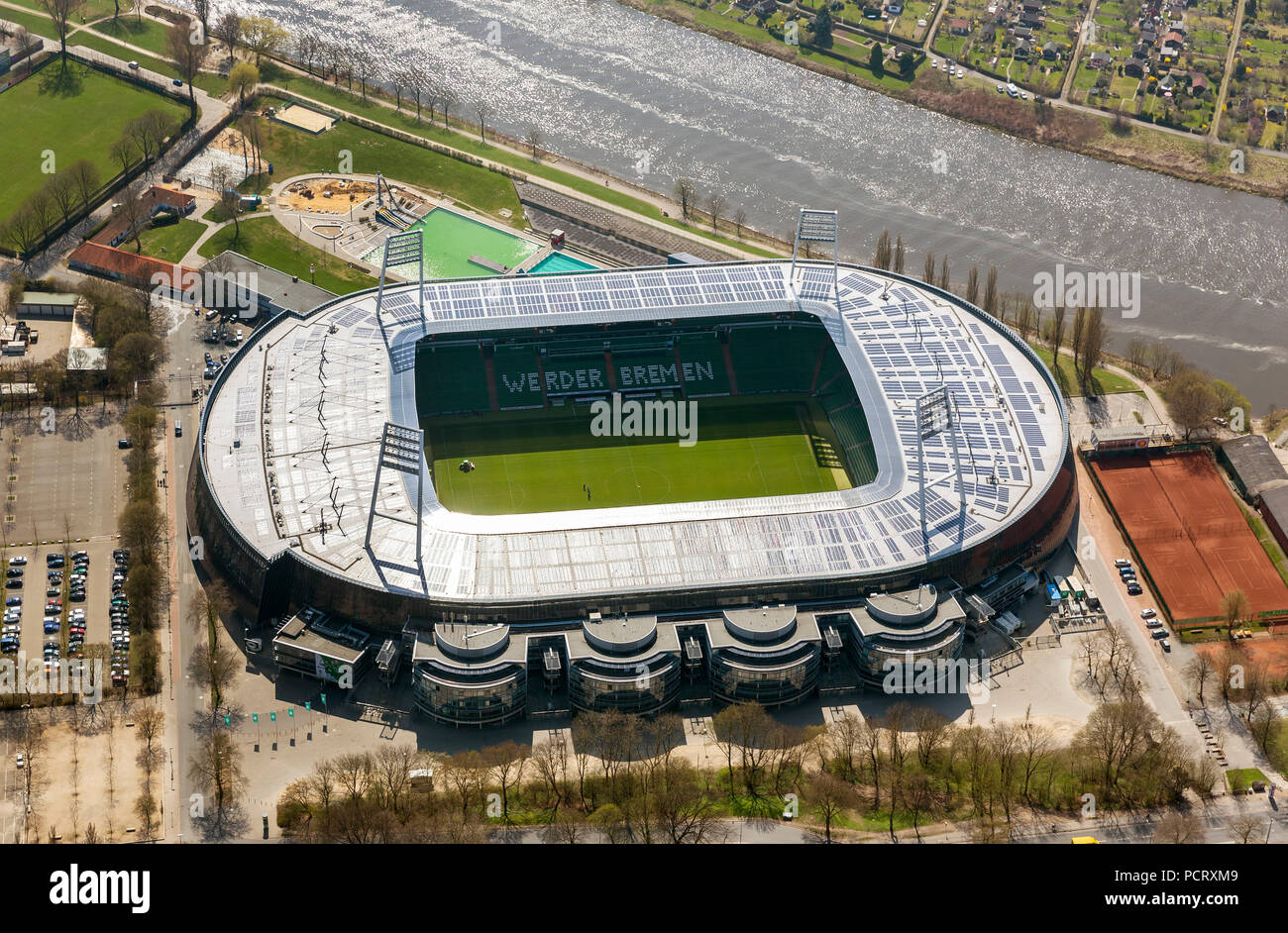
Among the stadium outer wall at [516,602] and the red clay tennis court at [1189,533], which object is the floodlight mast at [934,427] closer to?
the stadium outer wall at [516,602]

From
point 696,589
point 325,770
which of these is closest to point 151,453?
point 325,770

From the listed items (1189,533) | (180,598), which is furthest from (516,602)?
(1189,533)

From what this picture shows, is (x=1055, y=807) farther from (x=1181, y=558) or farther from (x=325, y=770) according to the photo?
(x=325, y=770)
